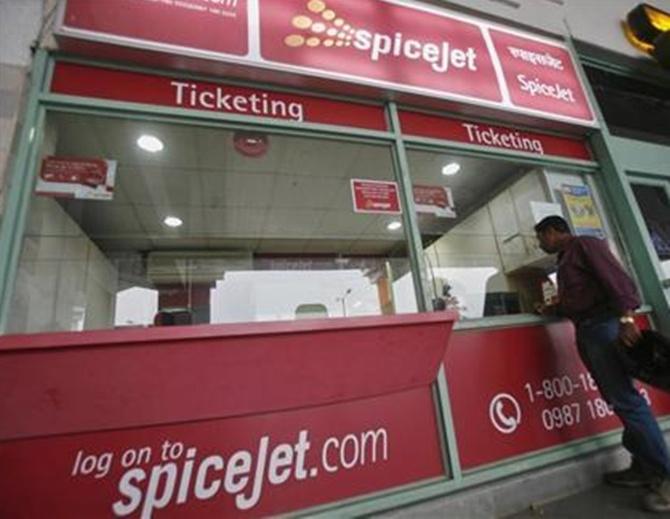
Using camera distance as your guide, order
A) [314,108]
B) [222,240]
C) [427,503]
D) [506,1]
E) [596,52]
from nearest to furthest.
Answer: [427,503]
[314,108]
[506,1]
[596,52]
[222,240]

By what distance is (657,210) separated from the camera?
9.43 feet

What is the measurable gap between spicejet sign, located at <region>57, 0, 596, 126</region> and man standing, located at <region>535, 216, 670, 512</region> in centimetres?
117

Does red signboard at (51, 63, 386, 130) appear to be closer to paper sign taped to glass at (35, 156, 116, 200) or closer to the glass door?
paper sign taped to glass at (35, 156, 116, 200)

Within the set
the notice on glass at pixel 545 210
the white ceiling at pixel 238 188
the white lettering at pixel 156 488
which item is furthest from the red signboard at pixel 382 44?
the white lettering at pixel 156 488

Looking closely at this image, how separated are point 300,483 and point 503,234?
256cm

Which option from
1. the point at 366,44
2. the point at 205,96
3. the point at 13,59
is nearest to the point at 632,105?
the point at 366,44

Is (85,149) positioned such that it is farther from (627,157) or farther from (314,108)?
(627,157)

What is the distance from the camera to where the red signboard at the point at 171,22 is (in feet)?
5.41

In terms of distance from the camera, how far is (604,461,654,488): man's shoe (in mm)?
1672

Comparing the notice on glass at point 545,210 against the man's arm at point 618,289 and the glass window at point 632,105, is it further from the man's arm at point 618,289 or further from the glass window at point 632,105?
the glass window at point 632,105

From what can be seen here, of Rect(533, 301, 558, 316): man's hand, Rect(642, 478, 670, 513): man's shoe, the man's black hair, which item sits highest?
the man's black hair

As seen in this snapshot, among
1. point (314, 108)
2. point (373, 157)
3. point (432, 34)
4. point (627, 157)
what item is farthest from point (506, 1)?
point (314, 108)

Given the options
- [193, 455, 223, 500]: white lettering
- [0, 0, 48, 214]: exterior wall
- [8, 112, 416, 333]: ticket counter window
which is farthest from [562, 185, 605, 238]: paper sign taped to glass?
[0, 0, 48, 214]: exterior wall

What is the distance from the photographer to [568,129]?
2.67m
